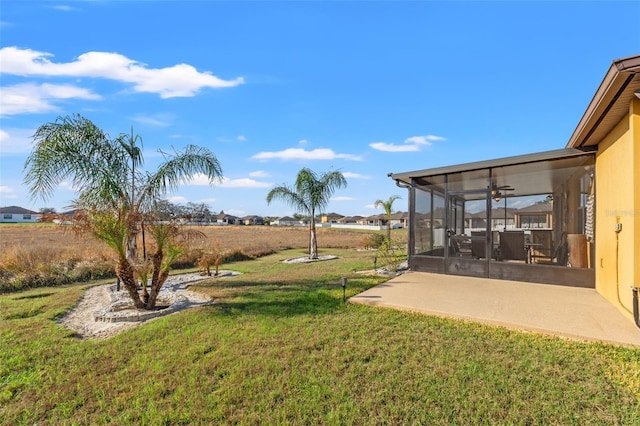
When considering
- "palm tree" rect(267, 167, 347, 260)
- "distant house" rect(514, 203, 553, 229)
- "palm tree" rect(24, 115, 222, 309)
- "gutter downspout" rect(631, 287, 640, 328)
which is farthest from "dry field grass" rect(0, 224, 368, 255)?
"distant house" rect(514, 203, 553, 229)

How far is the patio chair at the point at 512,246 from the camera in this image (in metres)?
8.56

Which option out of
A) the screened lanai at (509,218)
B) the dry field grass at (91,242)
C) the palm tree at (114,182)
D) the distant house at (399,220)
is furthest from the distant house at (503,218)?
the distant house at (399,220)

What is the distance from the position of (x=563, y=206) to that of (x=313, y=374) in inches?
321

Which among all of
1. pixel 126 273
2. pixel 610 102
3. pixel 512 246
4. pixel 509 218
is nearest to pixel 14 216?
pixel 126 273

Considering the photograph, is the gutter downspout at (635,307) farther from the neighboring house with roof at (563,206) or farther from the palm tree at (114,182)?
the palm tree at (114,182)

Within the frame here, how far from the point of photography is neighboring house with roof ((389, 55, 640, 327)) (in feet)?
15.4

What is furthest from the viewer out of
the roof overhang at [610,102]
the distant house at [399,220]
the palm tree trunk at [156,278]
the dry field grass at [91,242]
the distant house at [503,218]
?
the distant house at [399,220]

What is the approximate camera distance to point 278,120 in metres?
14.7

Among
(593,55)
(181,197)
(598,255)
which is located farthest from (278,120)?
(598,255)

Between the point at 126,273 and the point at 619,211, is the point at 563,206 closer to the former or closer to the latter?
the point at 619,211

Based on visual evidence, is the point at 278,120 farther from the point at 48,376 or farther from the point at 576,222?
the point at 48,376

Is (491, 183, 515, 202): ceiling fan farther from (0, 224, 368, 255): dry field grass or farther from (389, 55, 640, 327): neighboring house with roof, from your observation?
(0, 224, 368, 255): dry field grass

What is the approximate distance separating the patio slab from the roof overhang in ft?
10.5

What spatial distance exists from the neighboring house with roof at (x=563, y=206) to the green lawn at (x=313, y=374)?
8.38 ft
